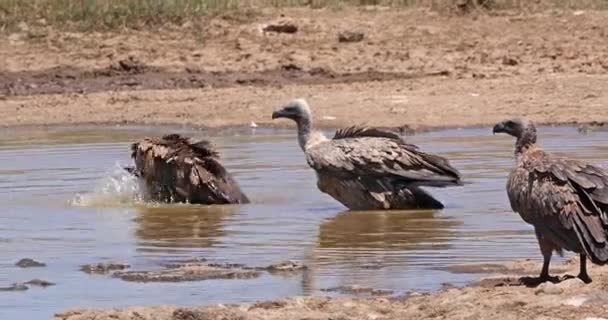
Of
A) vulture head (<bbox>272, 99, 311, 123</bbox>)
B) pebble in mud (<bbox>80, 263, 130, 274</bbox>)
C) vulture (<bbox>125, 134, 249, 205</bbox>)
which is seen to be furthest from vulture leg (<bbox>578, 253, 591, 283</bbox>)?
vulture head (<bbox>272, 99, 311, 123</bbox>)

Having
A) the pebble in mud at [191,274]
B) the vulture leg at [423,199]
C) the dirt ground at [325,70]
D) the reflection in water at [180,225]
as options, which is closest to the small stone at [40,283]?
the pebble in mud at [191,274]

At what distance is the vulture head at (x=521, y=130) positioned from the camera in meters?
9.37

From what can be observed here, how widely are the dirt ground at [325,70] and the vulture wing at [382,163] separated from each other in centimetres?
483

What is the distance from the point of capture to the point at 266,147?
51.4ft

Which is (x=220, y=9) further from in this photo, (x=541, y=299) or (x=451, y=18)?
(x=541, y=299)

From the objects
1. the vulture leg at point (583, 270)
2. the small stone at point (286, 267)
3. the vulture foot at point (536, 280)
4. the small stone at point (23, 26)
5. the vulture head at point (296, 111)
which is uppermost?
the small stone at point (23, 26)

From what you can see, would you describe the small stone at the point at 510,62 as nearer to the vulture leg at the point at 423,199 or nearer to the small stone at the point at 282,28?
the small stone at the point at 282,28

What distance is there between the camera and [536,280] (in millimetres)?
8227

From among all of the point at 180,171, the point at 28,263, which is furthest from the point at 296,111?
the point at 28,263

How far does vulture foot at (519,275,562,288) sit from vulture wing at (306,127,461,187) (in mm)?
3705

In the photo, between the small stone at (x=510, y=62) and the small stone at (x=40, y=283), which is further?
the small stone at (x=510, y=62)

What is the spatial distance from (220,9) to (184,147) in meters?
9.95

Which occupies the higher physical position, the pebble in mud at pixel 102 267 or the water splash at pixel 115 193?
the pebble in mud at pixel 102 267

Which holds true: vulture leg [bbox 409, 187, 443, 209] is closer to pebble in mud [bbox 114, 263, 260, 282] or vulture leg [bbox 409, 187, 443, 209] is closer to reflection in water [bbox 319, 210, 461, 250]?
reflection in water [bbox 319, 210, 461, 250]
